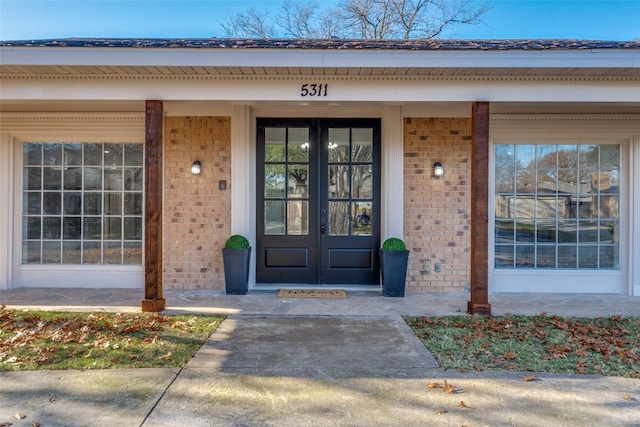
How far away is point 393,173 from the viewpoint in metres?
6.60

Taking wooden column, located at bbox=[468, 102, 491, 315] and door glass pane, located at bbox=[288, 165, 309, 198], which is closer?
wooden column, located at bbox=[468, 102, 491, 315]

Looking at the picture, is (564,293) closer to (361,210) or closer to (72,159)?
(361,210)

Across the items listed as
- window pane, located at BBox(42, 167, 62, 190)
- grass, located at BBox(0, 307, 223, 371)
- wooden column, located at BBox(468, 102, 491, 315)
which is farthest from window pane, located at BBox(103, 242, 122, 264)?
wooden column, located at BBox(468, 102, 491, 315)

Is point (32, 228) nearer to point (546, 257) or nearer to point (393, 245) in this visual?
point (393, 245)

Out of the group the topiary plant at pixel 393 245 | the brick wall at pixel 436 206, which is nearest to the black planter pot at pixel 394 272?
the topiary plant at pixel 393 245

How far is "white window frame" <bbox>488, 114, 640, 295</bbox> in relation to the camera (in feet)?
21.6

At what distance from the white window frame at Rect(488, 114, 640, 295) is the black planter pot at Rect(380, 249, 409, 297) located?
4.89 ft

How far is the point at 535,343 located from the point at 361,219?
10.6 feet

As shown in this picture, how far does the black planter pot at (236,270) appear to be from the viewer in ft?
20.6

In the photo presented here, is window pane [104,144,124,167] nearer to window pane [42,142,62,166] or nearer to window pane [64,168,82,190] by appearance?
window pane [64,168,82,190]

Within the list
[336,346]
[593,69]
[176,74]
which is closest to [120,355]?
[336,346]

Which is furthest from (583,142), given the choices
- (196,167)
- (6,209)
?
(6,209)

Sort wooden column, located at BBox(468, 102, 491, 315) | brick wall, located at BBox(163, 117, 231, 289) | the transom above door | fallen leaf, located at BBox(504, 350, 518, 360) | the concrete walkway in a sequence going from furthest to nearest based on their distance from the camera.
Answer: the transom above door < brick wall, located at BBox(163, 117, 231, 289) < wooden column, located at BBox(468, 102, 491, 315) < fallen leaf, located at BBox(504, 350, 518, 360) < the concrete walkway

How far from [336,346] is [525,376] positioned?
5.26ft
